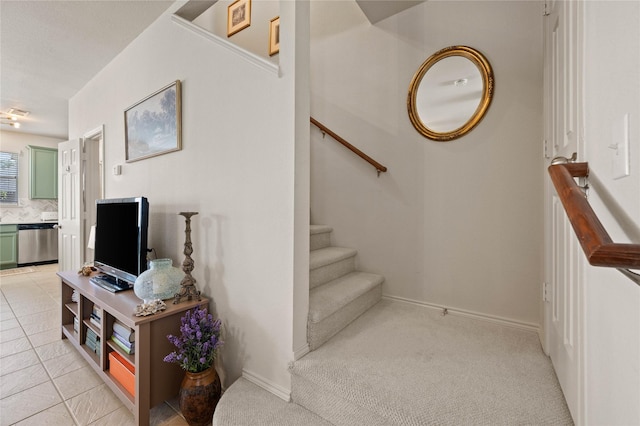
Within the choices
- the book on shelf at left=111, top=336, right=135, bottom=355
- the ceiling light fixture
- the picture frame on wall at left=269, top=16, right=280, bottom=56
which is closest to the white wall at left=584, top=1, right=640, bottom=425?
the book on shelf at left=111, top=336, right=135, bottom=355

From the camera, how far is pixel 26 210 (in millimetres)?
5391

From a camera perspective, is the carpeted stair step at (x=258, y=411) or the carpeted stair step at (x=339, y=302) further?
the carpeted stair step at (x=339, y=302)

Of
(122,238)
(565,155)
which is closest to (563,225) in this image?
(565,155)

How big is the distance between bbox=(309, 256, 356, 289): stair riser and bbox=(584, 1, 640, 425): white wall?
4.48ft

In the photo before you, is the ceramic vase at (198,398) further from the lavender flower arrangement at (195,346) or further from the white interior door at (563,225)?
the white interior door at (563,225)

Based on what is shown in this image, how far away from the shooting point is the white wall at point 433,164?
1.78m

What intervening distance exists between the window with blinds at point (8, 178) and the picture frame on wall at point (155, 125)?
468 centimetres

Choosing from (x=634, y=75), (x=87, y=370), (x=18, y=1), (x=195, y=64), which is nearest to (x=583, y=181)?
(x=634, y=75)

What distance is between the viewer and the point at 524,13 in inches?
69.1

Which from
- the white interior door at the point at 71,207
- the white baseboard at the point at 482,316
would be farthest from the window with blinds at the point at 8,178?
the white baseboard at the point at 482,316

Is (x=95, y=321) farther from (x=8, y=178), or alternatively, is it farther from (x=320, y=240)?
(x=8, y=178)

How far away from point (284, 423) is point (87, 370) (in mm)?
1715

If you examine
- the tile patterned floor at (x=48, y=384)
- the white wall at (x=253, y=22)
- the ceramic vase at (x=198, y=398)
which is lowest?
the tile patterned floor at (x=48, y=384)

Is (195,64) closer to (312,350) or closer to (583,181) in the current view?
(312,350)
